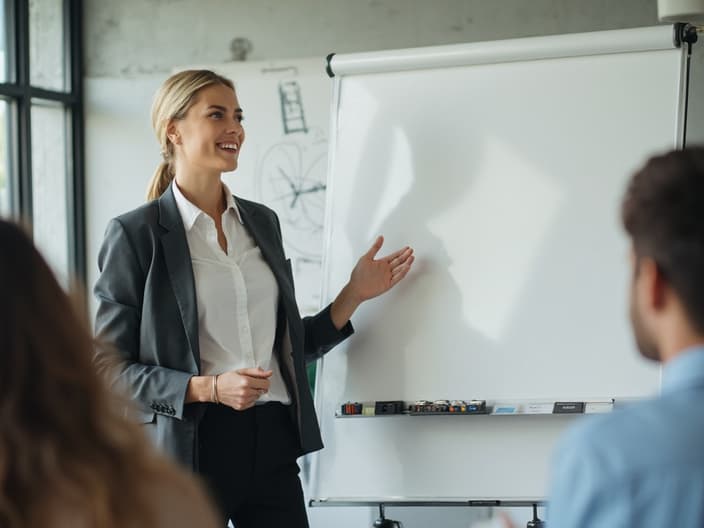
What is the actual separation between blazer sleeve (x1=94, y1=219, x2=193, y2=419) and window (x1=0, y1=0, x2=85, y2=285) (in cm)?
192

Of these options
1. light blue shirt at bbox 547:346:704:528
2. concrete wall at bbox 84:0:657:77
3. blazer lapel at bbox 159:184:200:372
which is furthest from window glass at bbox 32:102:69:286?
light blue shirt at bbox 547:346:704:528

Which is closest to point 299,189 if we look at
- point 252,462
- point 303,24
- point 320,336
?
point 303,24

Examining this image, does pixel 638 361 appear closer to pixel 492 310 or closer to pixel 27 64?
pixel 492 310

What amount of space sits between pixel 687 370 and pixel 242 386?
4.49 feet

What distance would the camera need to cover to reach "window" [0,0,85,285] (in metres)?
4.18

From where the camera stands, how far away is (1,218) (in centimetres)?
100

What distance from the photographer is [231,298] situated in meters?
2.42

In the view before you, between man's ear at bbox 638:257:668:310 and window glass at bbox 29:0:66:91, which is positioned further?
window glass at bbox 29:0:66:91

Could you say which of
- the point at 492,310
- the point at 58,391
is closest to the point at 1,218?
the point at 58,391

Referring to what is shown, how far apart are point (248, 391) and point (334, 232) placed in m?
0.72

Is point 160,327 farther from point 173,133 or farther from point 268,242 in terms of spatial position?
point 173,133

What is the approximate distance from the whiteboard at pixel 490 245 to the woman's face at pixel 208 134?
16.5 inches

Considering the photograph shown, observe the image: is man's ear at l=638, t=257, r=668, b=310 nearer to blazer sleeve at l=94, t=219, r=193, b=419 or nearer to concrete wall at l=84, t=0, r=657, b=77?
blazer sleeve at l=94, t=219, r=193, b=419

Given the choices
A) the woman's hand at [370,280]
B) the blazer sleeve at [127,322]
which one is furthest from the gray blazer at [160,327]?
the woman's hand at [370,280]
